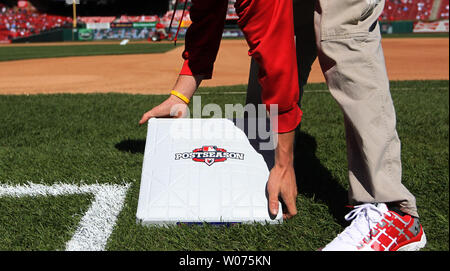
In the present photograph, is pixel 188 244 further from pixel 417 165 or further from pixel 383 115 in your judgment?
pixel 417 165

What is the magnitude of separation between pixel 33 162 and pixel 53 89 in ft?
10.9

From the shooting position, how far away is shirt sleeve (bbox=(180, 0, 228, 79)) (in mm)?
1419

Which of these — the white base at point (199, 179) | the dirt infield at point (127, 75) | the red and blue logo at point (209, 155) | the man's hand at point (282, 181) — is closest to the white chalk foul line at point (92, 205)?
the white base at point (199, 179)

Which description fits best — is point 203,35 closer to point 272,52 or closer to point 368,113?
point 272,52

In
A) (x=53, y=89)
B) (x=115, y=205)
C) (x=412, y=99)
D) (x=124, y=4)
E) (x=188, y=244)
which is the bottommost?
(x=124, y=4)

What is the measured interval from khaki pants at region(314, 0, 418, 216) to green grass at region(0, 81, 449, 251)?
258 mm

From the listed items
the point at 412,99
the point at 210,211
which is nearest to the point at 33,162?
the point at 210,211

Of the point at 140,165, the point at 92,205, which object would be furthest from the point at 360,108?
the point at 140,165

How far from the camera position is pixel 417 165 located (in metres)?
1.92

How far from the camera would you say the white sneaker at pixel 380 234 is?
116cm

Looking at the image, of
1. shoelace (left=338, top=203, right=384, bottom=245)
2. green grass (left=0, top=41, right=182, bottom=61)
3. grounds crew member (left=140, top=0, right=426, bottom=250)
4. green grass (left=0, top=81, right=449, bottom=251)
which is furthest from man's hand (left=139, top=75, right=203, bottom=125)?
green grass (left=0, top=41, right=182, bottom=61)

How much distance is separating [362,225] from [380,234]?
0.06 meters

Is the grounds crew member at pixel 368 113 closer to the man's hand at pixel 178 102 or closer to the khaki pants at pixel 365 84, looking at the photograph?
the khaki pants at pixel 365 84

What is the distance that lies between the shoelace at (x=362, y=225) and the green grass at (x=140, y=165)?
8cm
